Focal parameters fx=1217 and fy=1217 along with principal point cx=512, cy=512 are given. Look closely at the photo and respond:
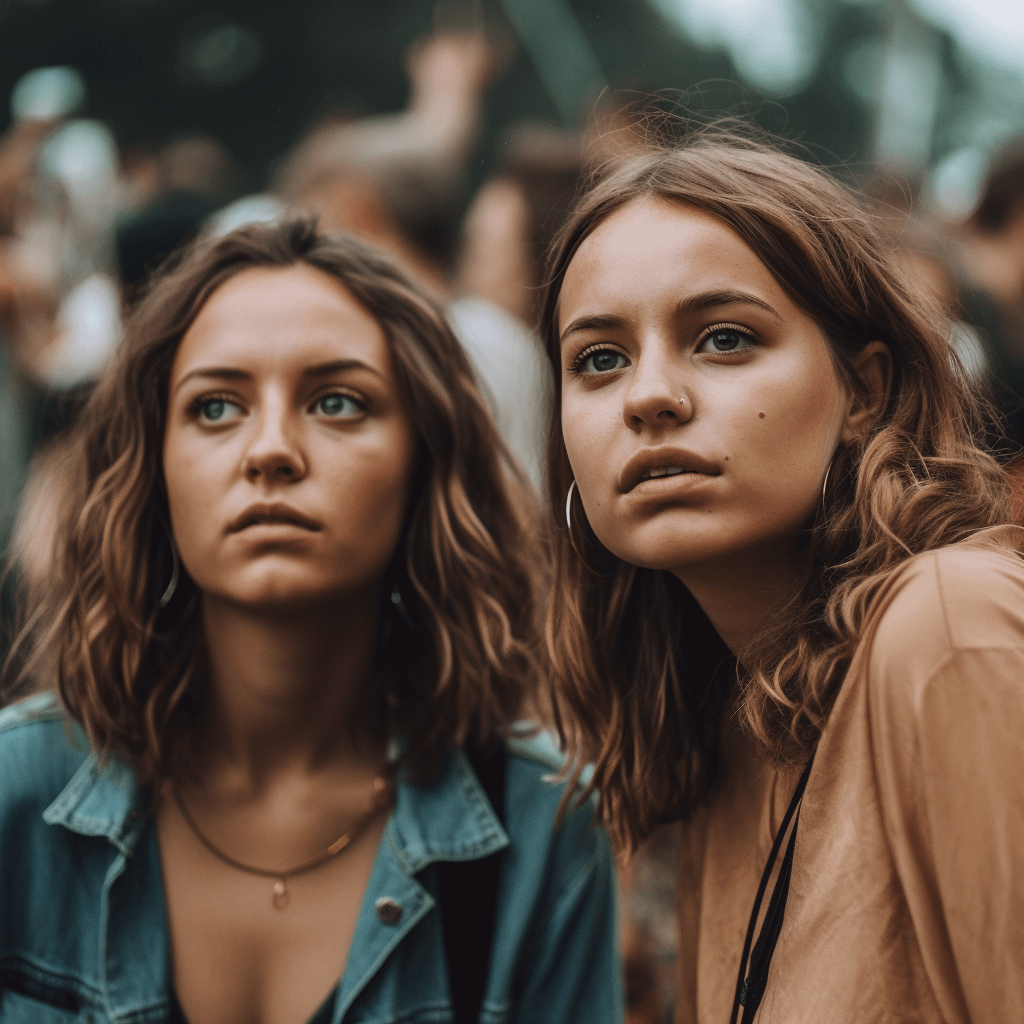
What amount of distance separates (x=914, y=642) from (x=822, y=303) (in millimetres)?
563

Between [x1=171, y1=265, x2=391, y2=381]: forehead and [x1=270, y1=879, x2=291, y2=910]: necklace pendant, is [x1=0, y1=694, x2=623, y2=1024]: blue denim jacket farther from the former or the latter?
[x1=171, y1=265, x2=391, y2=381]: forehead

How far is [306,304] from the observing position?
7.88 feet

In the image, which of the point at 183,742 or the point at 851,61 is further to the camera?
the point at 851,61

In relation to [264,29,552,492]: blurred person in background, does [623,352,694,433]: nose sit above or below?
below

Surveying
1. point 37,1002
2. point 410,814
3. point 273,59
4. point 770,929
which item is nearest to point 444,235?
point 410,814

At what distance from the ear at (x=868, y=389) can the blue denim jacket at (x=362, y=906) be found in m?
0.88

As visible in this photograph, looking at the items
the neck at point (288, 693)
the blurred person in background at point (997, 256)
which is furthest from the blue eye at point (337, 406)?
the blurred person in background at point (997, 256)

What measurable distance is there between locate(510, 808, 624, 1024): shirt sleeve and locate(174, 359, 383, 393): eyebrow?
102 cm

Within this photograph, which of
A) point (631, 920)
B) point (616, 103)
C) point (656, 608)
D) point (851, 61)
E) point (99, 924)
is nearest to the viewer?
point (656, 608)

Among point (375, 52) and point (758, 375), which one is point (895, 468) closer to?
point (758, 375)

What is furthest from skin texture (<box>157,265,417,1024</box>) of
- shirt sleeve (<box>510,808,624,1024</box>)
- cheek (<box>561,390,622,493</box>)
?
cheek (<box>561,390,622,493</box>)

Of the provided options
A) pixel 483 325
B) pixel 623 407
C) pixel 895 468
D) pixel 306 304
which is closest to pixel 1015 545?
pixel 895 468

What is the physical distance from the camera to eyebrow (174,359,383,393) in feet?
7.64

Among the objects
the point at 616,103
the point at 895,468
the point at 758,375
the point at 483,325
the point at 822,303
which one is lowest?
the point at 895,468
